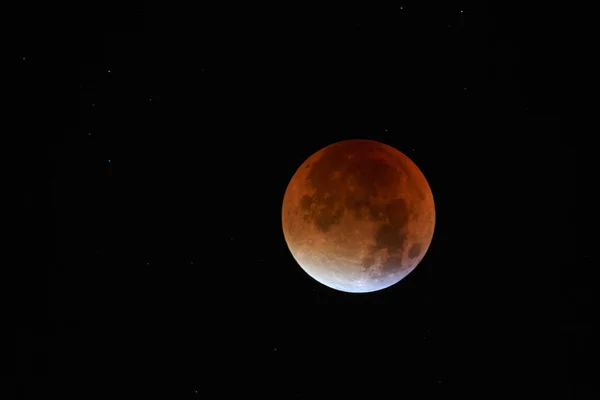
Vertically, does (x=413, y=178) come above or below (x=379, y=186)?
above

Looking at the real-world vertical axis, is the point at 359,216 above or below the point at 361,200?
below

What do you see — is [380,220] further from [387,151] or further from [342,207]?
[387,151]

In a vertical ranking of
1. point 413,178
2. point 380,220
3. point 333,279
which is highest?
point 413,178

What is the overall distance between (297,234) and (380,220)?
940 mm

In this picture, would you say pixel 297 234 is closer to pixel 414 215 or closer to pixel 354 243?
pixel 354 243

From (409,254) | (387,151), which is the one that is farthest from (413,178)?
(409,254)

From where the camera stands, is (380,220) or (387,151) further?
(387,151)

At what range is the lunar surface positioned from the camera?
5266 millimetres

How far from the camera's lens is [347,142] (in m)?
5.79

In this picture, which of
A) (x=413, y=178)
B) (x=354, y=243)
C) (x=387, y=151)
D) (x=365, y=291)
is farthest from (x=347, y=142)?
(x=365, y=291)

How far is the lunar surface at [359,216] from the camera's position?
527 centimetres

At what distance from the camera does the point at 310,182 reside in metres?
5.55

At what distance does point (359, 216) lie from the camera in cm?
524

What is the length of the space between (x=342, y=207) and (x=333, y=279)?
2.96 ft
